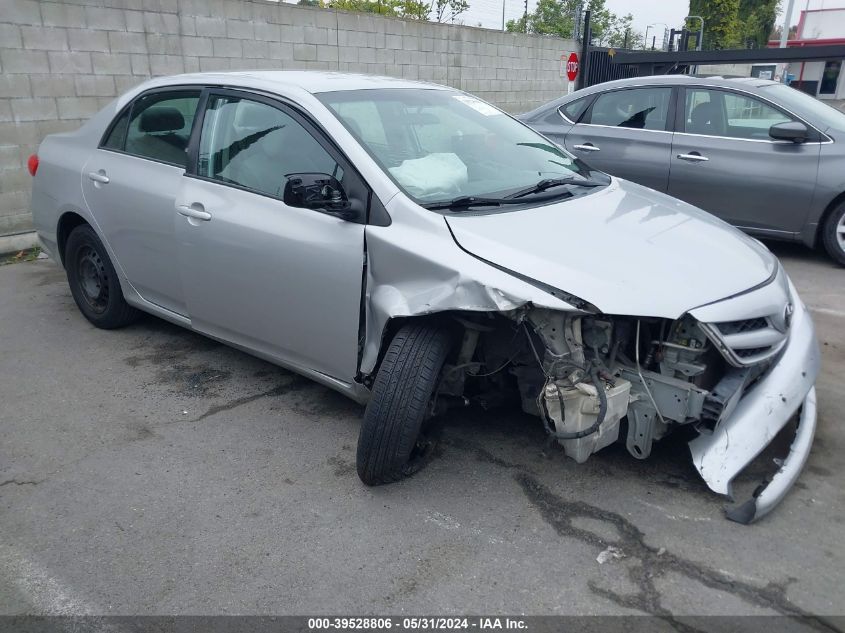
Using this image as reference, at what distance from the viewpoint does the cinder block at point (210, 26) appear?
8414 mm

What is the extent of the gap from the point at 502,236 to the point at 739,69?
77.3 ft

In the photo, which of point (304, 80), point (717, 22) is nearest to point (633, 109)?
point (304, 80)

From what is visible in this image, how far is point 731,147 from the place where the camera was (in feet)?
21.3

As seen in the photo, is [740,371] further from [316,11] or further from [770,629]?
[316,11]

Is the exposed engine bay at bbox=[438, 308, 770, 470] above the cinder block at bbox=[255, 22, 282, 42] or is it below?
below

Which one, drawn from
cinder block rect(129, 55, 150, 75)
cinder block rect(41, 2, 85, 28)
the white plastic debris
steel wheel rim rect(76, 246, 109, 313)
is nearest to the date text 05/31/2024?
the white plastic debris

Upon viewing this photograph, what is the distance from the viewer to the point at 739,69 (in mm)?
23188

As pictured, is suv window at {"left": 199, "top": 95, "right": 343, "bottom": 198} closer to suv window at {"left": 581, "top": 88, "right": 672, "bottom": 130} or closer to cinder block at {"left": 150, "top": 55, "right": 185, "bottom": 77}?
suv window at {"left": 581, "top": 88, "right": 672, "bottom": 130}

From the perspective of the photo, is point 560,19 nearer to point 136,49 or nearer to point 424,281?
point 136,49

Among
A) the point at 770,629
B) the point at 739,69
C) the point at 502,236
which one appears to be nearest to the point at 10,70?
the point at 502,236

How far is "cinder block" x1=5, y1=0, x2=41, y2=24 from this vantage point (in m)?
6.64

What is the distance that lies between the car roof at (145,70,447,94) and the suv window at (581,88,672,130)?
328cm

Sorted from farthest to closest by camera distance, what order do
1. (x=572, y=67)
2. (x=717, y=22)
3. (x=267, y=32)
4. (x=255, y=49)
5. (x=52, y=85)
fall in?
(x=717, y=22) < (x=572, y=67) < (x=267, y=32) < (x=255, y=49) < (x=52, y=85)

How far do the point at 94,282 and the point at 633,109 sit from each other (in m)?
5.05
